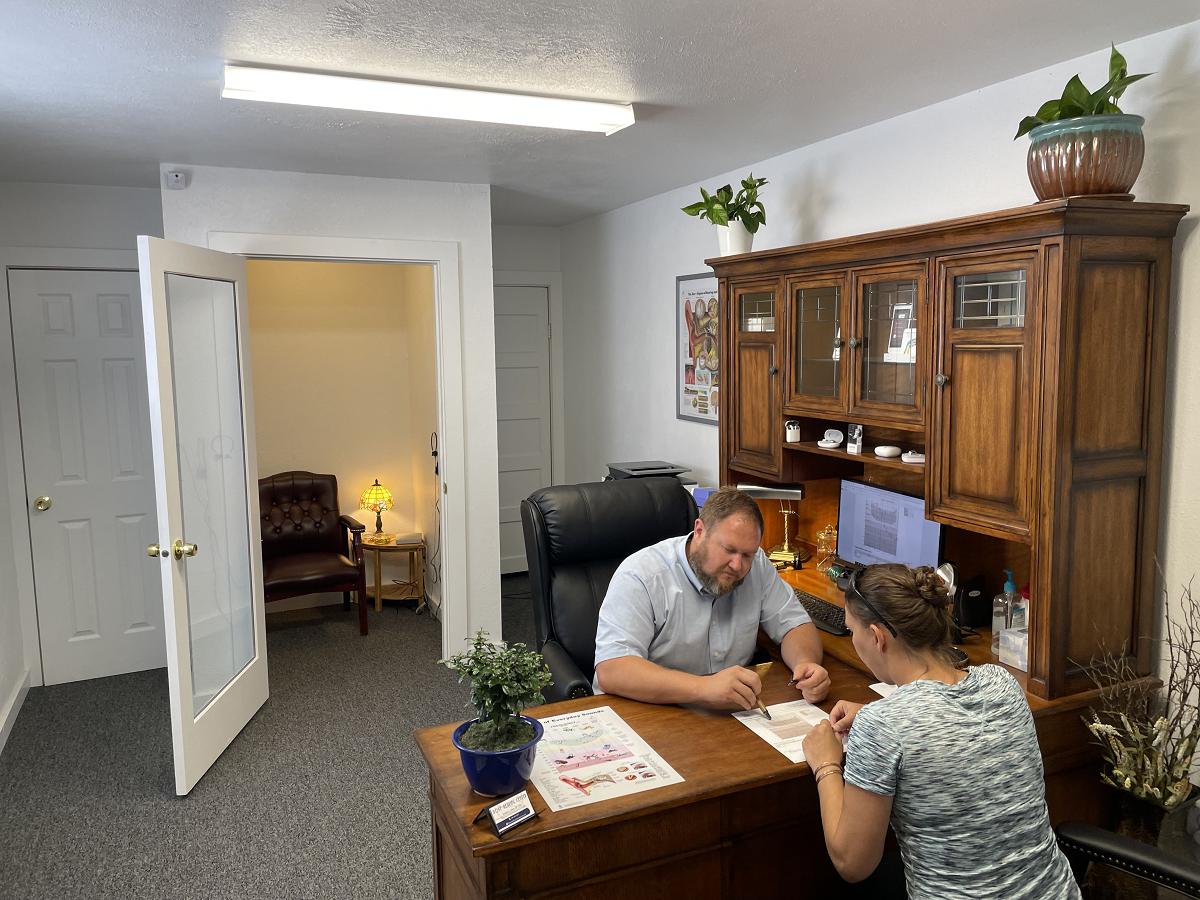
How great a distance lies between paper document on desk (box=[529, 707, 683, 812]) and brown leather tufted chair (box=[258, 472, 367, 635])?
3.14 m

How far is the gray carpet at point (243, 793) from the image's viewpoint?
9.36 ft

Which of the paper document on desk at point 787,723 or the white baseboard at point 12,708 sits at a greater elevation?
the paper document on desk at point 787,723

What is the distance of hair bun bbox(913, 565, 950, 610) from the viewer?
1.70 meters

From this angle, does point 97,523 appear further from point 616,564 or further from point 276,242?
point 616,564

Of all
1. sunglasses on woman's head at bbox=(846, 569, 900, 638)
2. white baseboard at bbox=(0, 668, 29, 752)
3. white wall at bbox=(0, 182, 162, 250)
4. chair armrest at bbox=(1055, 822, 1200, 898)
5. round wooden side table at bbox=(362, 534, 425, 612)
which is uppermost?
white wall at bbox=(0, 182, 162, 250)

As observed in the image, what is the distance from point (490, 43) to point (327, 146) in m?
1.45

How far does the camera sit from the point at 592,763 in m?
1.95

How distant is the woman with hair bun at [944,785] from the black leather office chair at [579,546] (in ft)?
4.40

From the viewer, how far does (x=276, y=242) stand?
13.7 feet

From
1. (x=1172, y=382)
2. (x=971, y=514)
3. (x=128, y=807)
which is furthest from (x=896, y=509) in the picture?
(x=128, y=807)

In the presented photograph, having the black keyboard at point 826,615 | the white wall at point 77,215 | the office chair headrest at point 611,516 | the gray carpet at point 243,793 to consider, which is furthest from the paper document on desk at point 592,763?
the white wall at point 77,215

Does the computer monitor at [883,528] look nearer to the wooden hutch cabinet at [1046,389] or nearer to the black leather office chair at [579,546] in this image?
the wooden hutch cabinet at [1046,389]

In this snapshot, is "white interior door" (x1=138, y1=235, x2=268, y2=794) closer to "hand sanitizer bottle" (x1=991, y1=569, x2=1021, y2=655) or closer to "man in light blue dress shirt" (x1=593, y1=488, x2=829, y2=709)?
"man in light blue dress shirt" (x1=593, y1=488, x2=829, y2=709)

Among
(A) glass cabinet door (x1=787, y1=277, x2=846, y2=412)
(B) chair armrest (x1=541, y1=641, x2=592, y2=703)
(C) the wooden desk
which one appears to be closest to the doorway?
(B) chair armrest (x1=541, y1=641, x2=592, y2=703)
